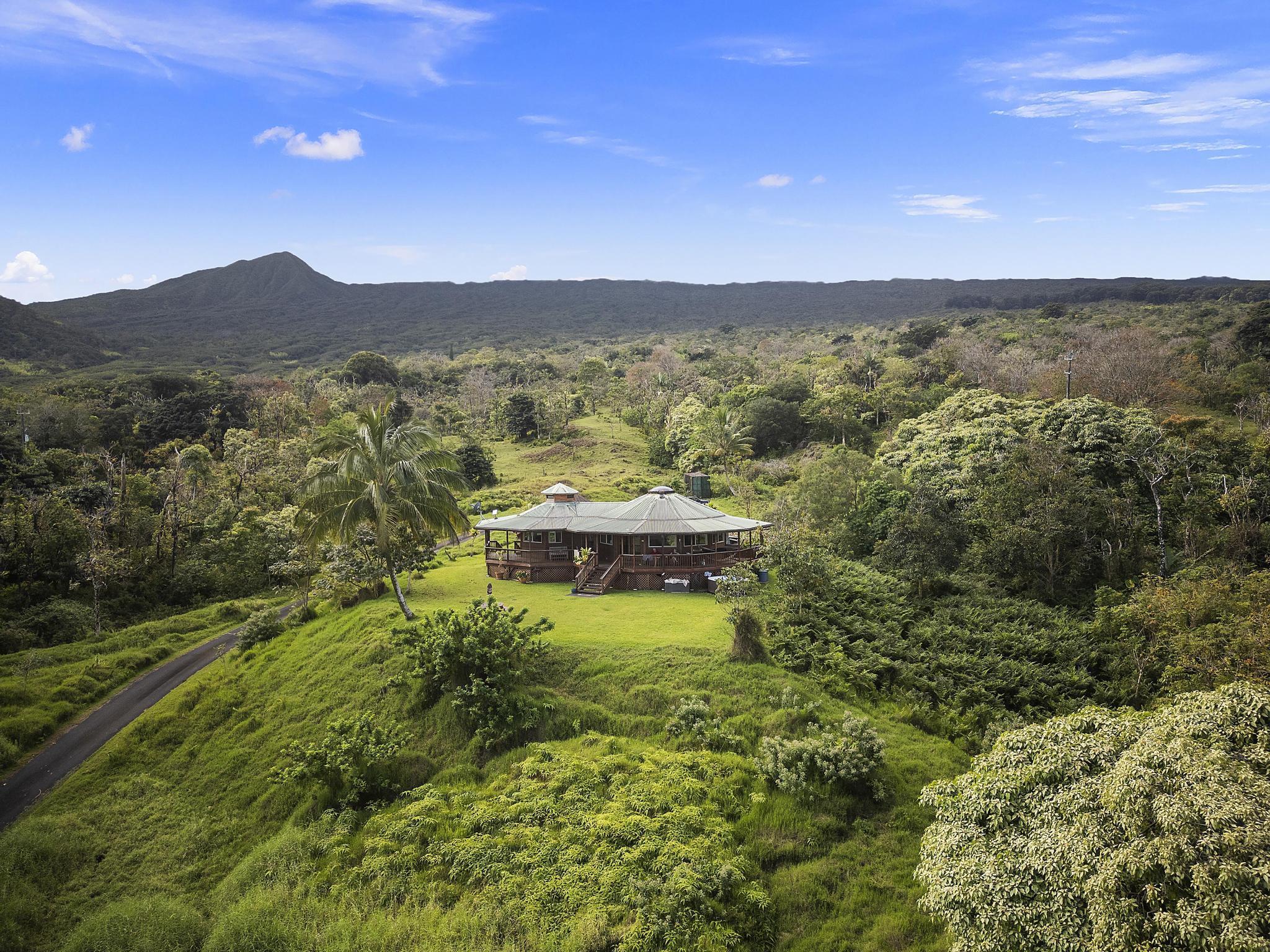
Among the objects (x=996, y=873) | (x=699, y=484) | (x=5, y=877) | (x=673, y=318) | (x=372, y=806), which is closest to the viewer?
(x=996, y=873)

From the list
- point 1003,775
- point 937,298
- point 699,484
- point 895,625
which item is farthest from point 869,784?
point 937,298

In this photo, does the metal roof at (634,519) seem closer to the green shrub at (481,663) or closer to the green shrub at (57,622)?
the green shrub at (481,663)

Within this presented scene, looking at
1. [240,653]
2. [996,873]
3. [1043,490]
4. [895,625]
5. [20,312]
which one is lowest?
[240,653]

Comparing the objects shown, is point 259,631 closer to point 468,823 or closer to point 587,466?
point 468,823

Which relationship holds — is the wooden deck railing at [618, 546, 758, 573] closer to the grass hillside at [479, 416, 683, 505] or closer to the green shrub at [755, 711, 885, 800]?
the green shrub at [755, 711, 885, 800]

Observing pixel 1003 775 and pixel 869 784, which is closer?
pixel 1003 775

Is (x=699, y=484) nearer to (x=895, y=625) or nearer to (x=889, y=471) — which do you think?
(x=889, y=471)

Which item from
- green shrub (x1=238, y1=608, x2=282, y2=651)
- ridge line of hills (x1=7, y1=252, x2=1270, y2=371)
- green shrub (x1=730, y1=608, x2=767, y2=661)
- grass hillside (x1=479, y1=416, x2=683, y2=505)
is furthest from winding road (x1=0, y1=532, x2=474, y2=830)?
ridge line of hills (x1=7, y1=252, x2=1270, y2=371)
